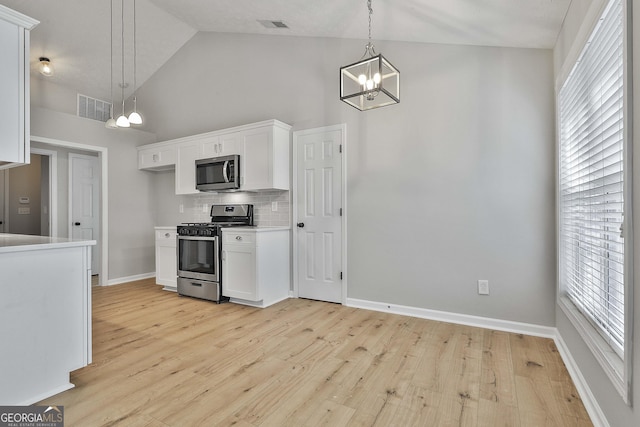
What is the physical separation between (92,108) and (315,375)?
17.5ft

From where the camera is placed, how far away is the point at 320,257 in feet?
12.4

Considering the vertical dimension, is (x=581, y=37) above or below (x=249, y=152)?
above

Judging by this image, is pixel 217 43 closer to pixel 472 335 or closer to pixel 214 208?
pixel 214 208

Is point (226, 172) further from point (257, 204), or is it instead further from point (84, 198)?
point (84, 198)

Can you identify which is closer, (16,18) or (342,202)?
(16,18)

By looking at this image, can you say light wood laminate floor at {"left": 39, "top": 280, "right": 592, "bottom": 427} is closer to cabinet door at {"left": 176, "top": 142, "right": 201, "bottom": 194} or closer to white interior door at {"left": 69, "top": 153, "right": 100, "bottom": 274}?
cabinet door at {"left": 176, "top": 142, "right": 201, "bottom": 194}

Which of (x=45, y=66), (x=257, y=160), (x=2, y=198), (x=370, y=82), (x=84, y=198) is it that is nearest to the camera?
(x=370, y=82)

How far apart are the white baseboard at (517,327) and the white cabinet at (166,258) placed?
2367 millimetres

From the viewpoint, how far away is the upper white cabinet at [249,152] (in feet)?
12.4

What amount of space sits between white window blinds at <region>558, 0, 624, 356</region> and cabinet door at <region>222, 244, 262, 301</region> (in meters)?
2.77

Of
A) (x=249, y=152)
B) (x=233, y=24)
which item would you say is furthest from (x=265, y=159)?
(x=233, y=24)

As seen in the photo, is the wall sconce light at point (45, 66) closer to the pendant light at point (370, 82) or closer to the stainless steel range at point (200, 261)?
the stainless steel range at point (200, 261)

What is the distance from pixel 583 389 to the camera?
1804 millimetres

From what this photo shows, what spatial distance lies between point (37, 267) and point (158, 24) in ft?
13.1
